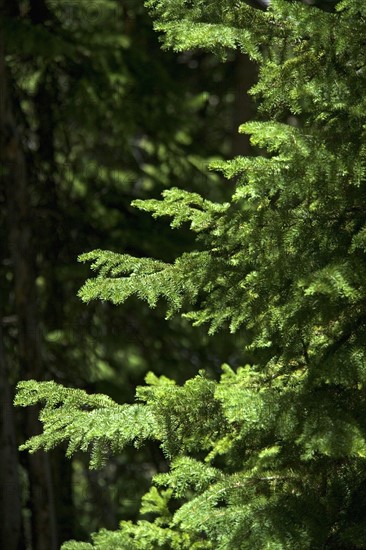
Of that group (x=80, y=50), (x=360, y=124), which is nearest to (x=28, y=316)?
(x=80, y=50)

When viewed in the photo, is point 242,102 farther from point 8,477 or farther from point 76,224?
point 8,477

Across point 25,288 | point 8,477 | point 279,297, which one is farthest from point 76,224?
point 279,297

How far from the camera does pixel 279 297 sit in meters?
3.44

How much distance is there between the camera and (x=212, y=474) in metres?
3.58

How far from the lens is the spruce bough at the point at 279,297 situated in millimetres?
3152

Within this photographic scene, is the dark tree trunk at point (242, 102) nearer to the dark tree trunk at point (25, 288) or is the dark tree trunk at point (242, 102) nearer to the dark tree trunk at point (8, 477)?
the dark tree trunk at point (25, 288)

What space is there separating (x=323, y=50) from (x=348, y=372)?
1.12 m

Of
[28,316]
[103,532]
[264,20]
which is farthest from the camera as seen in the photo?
[28,316]

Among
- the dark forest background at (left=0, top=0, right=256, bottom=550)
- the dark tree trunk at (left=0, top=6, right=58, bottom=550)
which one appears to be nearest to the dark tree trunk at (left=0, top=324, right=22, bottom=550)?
the dark forest background at (left=0, top=0, right=256, bottom=550)

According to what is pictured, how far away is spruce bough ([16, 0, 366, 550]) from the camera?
10.3 ft

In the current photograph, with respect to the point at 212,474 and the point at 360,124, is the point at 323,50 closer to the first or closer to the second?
the point at 360,124

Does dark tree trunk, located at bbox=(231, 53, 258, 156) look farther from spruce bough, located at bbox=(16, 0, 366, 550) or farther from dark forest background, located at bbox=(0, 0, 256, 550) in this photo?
spruce bough, located at bbox=(16, 0, 366, 550)

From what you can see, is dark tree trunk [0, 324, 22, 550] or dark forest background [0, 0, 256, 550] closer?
dark tree trunk [0, 324, 22, 550]

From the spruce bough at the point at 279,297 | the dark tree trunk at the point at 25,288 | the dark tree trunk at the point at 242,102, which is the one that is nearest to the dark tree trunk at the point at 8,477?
the dark tree trunk at the point at 25,288
